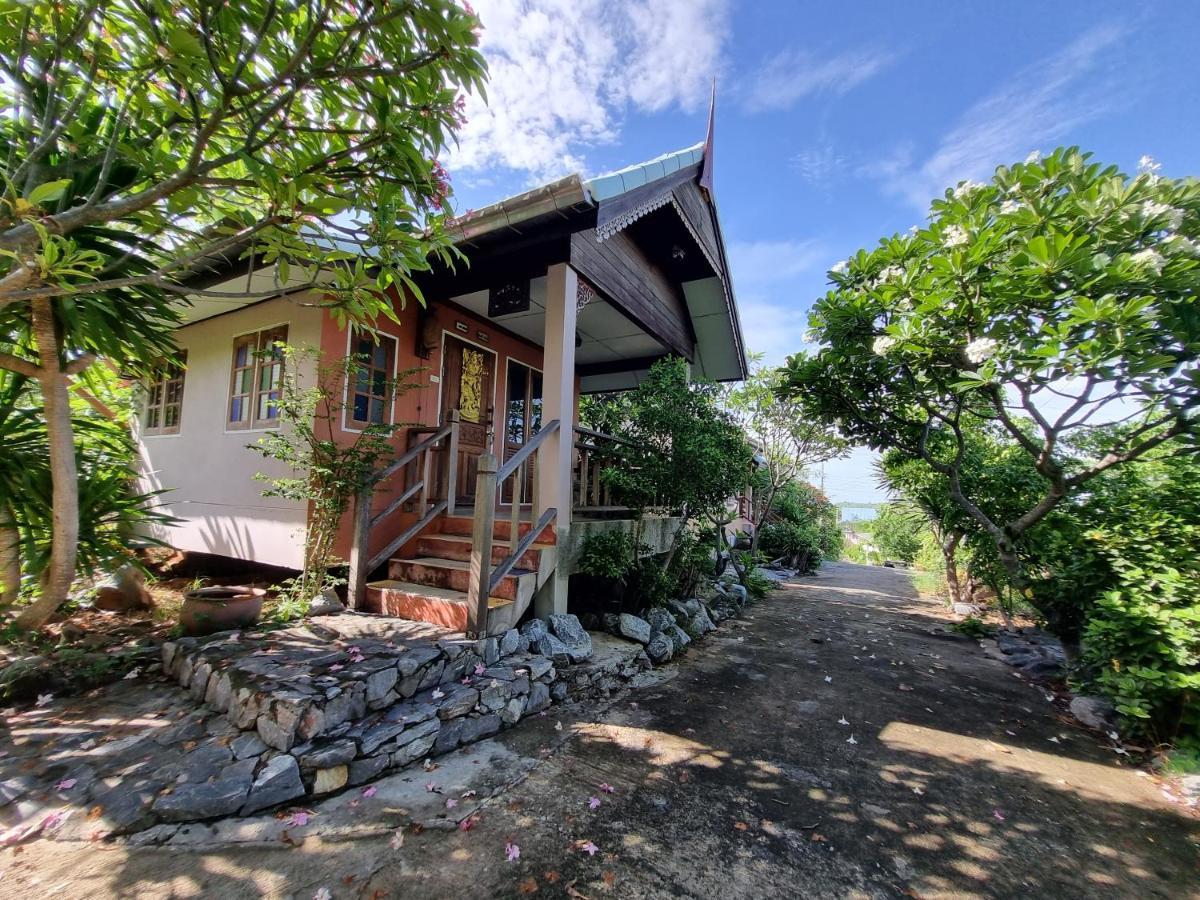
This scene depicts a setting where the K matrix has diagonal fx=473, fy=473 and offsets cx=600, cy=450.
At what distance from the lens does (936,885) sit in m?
2.07

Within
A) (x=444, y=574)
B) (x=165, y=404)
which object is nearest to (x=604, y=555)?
(x=444, y=574)

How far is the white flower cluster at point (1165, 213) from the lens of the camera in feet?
10.8

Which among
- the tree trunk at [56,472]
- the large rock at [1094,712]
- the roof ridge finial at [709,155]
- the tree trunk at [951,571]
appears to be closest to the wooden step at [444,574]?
the tree trunk at [56,472]

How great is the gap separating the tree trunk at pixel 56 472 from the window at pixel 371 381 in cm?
207

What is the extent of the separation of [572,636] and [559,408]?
209 centimetres

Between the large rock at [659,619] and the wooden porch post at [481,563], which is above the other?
the wooden porch post at [481,563]

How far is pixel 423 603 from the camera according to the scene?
12.7 ft

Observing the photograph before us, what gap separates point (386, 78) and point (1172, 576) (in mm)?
5805

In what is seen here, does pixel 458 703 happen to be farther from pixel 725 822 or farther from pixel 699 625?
pixel 699 625

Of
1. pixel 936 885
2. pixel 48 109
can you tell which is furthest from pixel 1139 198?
pixel 48 109

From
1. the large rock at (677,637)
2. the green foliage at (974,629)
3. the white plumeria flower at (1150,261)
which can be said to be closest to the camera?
the white plumeria flower at (1150,261)

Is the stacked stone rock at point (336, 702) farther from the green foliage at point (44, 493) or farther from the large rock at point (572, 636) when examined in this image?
the green foliage at point (44, 493)

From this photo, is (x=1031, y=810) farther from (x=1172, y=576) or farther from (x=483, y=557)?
(x=483, y=557)

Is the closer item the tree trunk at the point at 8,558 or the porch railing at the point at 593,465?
the tree trunk at the point at 8,558
